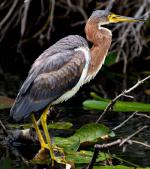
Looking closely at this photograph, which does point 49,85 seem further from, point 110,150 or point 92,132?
point 110,150

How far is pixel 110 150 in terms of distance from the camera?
507cm

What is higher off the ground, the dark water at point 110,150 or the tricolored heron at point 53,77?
the tricolored heron at point 53,77

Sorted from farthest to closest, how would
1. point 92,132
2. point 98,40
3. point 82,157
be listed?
point 98,40 < point 92,132 < point 82,157

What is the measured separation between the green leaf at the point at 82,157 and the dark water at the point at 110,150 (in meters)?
0.21

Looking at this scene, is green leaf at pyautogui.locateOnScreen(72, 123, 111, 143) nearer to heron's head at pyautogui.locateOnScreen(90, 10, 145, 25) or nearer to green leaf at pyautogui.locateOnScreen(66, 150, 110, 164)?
green leaf at pyautogui.locateOnScreen(66, 150, 110, 164)

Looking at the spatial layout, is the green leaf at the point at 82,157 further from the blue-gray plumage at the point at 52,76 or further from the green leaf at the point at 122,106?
the green leaf at the point at 122,106

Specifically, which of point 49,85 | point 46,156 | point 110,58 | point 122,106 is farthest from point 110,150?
point 110,58

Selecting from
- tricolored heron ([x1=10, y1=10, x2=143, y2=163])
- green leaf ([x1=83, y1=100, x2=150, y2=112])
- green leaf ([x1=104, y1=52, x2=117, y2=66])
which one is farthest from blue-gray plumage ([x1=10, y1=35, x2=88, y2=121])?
green leaf ([x1=104, y1=52, x2=117, y2=66])

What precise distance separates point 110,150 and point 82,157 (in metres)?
0.43

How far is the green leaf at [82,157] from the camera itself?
464 cm

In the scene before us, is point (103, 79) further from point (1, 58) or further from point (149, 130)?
point (149, 130)

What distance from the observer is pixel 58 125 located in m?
5.52

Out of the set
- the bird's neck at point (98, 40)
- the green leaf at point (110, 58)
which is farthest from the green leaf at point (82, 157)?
the green leaf at point (110, 58)

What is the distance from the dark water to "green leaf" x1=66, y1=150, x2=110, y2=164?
0.21 metres
